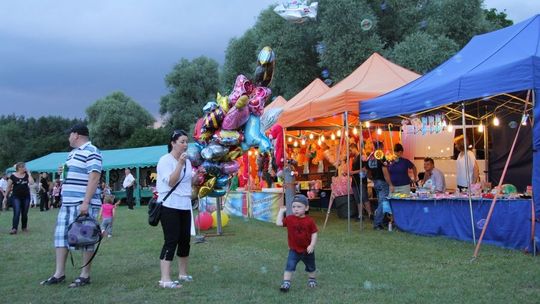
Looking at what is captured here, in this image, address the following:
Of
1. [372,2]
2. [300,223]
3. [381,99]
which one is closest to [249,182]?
[381,99]

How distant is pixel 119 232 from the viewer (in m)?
11.4

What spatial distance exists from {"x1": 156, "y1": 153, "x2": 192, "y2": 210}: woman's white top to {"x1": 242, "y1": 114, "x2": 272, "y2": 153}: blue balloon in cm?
303

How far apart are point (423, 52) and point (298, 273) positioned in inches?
599

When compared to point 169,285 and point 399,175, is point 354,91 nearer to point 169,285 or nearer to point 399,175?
point 399,175

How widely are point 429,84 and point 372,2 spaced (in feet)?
49.7

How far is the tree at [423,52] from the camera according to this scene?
19.2m

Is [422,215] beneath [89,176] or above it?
beneath

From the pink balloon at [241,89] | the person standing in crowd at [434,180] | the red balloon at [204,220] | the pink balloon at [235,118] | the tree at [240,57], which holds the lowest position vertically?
the red balloon at [204,220]

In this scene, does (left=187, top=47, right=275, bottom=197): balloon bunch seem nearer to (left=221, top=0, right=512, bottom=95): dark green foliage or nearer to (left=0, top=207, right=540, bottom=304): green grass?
(left=0, top=207, right=540, bottom=304): green grass

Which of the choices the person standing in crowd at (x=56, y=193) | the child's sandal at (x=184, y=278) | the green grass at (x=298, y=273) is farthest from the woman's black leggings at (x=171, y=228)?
the person standing in crowd at (x=56, y=193)

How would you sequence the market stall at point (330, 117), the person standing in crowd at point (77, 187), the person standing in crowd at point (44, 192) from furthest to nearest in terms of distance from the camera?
the person standing in crowd at point (44, 192)
the market stall at point (330, 117)
the person standing in crowd at point (77, 187)

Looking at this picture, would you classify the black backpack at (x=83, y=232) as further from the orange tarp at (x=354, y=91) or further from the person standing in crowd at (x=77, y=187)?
the orange tarp at (x=354, y=91)

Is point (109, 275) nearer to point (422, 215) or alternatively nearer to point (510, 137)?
point (422, 215)

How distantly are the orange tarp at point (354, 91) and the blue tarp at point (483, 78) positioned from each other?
34cm
